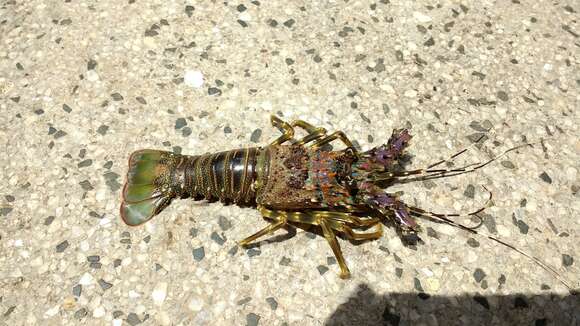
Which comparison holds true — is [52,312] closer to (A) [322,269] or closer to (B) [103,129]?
(B) [103,129]

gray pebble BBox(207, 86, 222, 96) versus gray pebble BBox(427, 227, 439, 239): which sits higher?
gray pebble BBox(207, 86, 222, 96)

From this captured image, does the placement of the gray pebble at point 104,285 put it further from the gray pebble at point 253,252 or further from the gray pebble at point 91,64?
the gray pebble at point 91,64

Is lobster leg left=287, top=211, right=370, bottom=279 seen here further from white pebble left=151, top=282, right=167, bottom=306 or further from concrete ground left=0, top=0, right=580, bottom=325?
white pebble left=151, top=282, right=167, bottom=306

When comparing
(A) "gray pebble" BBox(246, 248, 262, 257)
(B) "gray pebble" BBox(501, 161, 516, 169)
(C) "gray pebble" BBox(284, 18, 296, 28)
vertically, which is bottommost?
(A) "gray pebble" BBox(246, 248, 262, 257)

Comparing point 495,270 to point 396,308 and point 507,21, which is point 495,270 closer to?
point 396,308

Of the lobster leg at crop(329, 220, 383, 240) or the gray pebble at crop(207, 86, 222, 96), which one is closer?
the lobster leg at crop(329, 220, 383, 240)

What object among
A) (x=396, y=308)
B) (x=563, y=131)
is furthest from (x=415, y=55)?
(x=396, y=308)

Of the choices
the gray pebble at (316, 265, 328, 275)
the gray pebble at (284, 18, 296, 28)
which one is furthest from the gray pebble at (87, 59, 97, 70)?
the gray pebble at (316, 265, 328, 275)
